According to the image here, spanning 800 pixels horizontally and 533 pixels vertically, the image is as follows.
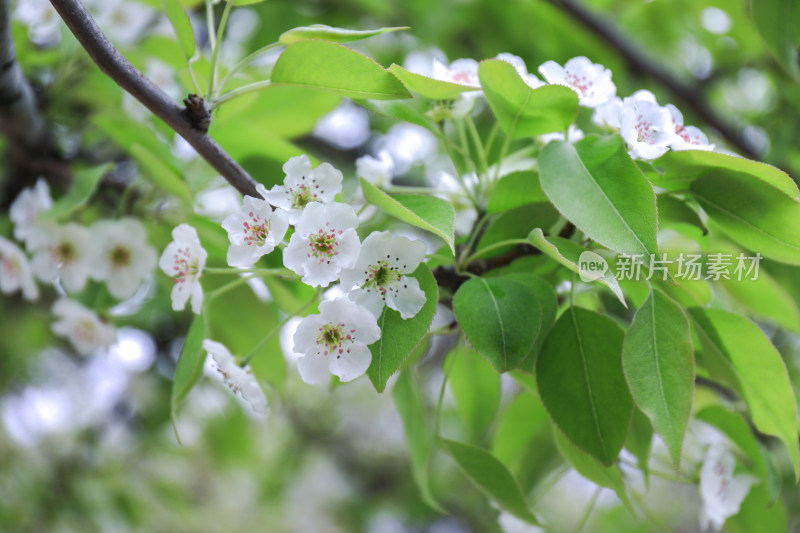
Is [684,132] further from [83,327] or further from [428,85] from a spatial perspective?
[83,327]

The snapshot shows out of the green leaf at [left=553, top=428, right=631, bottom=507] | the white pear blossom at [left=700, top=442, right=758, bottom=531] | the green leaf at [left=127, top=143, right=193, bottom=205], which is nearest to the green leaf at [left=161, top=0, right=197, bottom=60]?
the green leaf at [left=127, top=143, right=193, bottom=205]

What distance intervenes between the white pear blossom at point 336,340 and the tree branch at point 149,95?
156 millimetres

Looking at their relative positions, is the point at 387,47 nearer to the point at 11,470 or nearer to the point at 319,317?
the point at 319,317

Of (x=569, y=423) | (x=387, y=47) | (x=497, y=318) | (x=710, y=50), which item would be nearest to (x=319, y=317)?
(x=497, y=318)

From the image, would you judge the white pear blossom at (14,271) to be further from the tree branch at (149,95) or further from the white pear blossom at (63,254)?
the tree branch at (149,95)

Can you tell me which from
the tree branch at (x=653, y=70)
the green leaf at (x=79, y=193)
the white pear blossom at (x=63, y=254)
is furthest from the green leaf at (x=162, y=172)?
the tree branch at (x=653, y=70)

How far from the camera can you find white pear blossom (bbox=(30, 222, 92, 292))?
1006mm

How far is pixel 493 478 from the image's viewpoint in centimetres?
81

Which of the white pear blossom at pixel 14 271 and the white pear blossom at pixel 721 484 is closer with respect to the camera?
the white pear blossom at pixel 721 484

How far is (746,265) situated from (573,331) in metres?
0.44

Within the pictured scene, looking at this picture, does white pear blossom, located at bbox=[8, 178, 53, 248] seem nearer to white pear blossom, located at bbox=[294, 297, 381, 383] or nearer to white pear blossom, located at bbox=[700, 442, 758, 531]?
white pear blossom, located at bbox=[294, 297, 381, 383]

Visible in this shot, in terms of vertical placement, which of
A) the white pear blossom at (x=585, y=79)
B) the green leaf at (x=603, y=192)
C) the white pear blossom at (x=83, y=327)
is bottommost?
the white pear blossom at (x=83, y=327)

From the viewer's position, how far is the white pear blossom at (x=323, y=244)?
2.01 feet

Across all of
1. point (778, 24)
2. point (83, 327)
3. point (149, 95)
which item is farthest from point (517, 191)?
point (83, 327)
